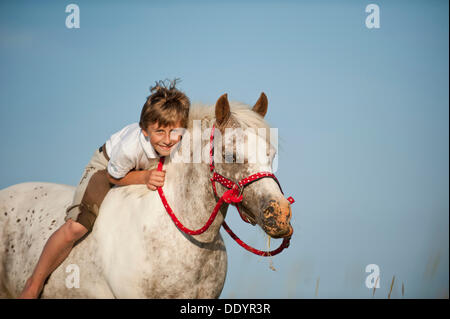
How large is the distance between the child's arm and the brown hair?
392mm

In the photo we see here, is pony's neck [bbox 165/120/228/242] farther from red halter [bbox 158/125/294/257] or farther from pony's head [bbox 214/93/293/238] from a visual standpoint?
pony's head [bbox 214/93/293/238]

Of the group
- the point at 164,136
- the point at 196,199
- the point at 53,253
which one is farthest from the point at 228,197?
the point at 53,253

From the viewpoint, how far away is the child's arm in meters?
3.80

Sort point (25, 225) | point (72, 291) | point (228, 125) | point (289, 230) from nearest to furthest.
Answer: point (289, 230) < point (228, 125) < point (72, 291) < point (25, 225)

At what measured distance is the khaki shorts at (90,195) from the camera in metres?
4.02

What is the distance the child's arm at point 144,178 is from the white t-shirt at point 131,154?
55 millimetres

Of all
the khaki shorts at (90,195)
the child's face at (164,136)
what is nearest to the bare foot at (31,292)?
the khaki shorts at (90,195)

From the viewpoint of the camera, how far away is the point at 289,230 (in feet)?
10.3

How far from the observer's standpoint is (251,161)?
3.29 meters

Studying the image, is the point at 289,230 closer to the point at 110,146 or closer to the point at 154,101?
the point at 154,101

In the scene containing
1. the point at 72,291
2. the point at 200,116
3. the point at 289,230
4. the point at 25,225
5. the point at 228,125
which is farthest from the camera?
the point at 25,225

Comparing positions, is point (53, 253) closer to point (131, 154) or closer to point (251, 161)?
point (131, 154)

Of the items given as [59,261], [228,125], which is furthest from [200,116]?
[59,261]
